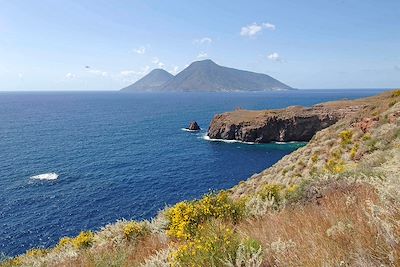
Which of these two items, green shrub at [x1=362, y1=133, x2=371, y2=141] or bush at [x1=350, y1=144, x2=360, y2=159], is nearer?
bush at [x1=350, y1=144, x2=360, y2=159]

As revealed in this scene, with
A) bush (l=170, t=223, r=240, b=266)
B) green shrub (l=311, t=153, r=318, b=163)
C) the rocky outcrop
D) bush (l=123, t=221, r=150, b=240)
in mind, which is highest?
bush (l=170, t=223, r=240, b=266)

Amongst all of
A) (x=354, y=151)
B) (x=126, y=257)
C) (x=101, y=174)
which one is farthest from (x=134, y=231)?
(x=101, y=174)

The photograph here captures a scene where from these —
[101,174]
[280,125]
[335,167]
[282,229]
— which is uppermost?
[282,229]

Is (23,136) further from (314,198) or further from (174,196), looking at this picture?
(314,198)

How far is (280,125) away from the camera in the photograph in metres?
91.6

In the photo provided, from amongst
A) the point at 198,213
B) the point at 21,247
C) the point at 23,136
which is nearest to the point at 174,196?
the point at 21,247

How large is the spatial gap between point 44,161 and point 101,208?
98.2 ft

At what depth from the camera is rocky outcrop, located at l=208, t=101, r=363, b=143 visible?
90062 mm

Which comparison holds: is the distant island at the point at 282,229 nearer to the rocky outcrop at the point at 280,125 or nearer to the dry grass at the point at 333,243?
the dry grass at the point at 333,243

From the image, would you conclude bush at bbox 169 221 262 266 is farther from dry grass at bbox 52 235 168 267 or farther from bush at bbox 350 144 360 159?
bush at bbox 350 144 360 159

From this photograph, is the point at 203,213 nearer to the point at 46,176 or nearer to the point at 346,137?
the point at 346,137

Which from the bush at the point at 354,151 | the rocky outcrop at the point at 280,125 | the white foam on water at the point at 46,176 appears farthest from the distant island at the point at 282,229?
the rocky outcrop at the point at 280,125

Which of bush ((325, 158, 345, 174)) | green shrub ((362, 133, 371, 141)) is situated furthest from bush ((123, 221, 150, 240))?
green shrub ((362, 133, 371, 141))

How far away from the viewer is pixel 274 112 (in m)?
99.5
